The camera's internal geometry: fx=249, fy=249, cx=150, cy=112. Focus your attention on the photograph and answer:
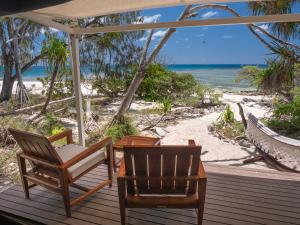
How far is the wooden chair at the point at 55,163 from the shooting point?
2248 mm

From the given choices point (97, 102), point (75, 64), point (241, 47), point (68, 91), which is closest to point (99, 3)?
point (75, 64)

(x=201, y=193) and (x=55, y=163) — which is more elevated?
(x=55, y=163)

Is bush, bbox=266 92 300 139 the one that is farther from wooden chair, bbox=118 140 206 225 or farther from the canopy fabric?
wooden chair, bbox=118 140 206 225

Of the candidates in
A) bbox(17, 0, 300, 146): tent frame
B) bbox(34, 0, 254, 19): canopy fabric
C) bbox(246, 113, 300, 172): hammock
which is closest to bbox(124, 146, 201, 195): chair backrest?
bbox(17, 0, 300, 146): tent frame

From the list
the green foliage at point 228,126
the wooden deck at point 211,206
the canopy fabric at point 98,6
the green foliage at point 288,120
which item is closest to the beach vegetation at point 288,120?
the green foliage at point 288,120

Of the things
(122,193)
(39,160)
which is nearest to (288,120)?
(122,193)

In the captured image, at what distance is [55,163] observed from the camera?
229cm

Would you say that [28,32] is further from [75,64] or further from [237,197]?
[237,197]

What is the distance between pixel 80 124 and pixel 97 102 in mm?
6613

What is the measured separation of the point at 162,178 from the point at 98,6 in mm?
2115

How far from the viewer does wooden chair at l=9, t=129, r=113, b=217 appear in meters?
2.25

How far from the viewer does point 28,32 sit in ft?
36.1

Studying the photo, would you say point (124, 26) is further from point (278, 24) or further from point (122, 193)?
point (278, 24)

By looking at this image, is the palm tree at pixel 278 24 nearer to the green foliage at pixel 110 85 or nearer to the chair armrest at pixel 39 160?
the chair armrest at pixel 39 160
